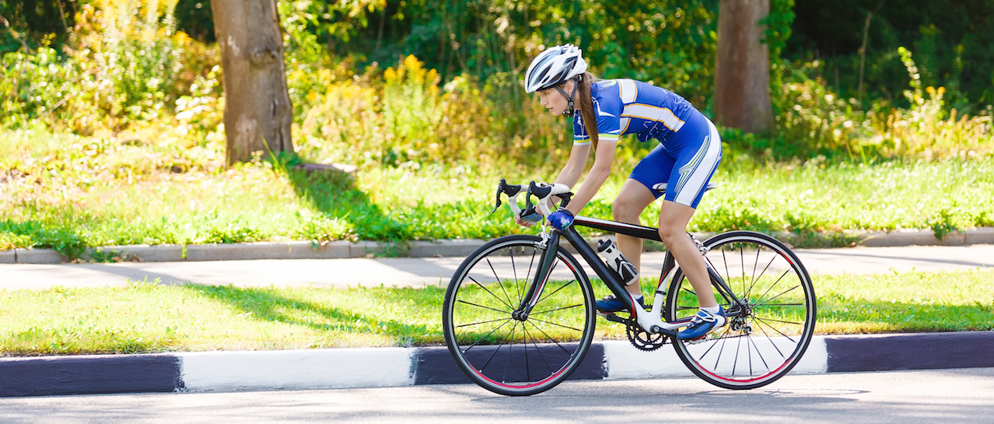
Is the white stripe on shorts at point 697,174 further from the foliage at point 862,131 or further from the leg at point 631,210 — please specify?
the foliage at point 862,131

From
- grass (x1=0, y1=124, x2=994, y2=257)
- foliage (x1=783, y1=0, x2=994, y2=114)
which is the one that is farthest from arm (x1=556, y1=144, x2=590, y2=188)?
foliage (x1=783, y1=0, x2=994, y2=114)

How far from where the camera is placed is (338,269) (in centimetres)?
734

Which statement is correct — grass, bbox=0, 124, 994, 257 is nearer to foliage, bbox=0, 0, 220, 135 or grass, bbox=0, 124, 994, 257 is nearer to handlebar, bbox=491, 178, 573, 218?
foliage, bbox=0, 0, 220, 135

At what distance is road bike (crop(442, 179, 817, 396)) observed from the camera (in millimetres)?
4242

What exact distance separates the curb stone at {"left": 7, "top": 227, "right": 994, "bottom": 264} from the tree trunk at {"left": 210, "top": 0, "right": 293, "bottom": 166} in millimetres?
3107

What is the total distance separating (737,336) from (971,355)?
1.30m

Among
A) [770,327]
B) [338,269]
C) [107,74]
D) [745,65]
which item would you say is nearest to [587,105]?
[770,327]

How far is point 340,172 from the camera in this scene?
1034 cm

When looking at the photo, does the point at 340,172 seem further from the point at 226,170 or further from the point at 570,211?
the point at 570,211

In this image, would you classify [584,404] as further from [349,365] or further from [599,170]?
[349,365]

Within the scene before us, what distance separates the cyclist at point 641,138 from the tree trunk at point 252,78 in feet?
23.5

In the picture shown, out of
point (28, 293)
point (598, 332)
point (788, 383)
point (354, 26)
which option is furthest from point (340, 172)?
point (354, 26)

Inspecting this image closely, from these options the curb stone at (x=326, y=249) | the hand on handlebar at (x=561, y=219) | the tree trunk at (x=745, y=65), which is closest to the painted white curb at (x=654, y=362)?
the hand on handlebar at (x=561, y=219)

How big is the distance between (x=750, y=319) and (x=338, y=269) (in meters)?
3.82
